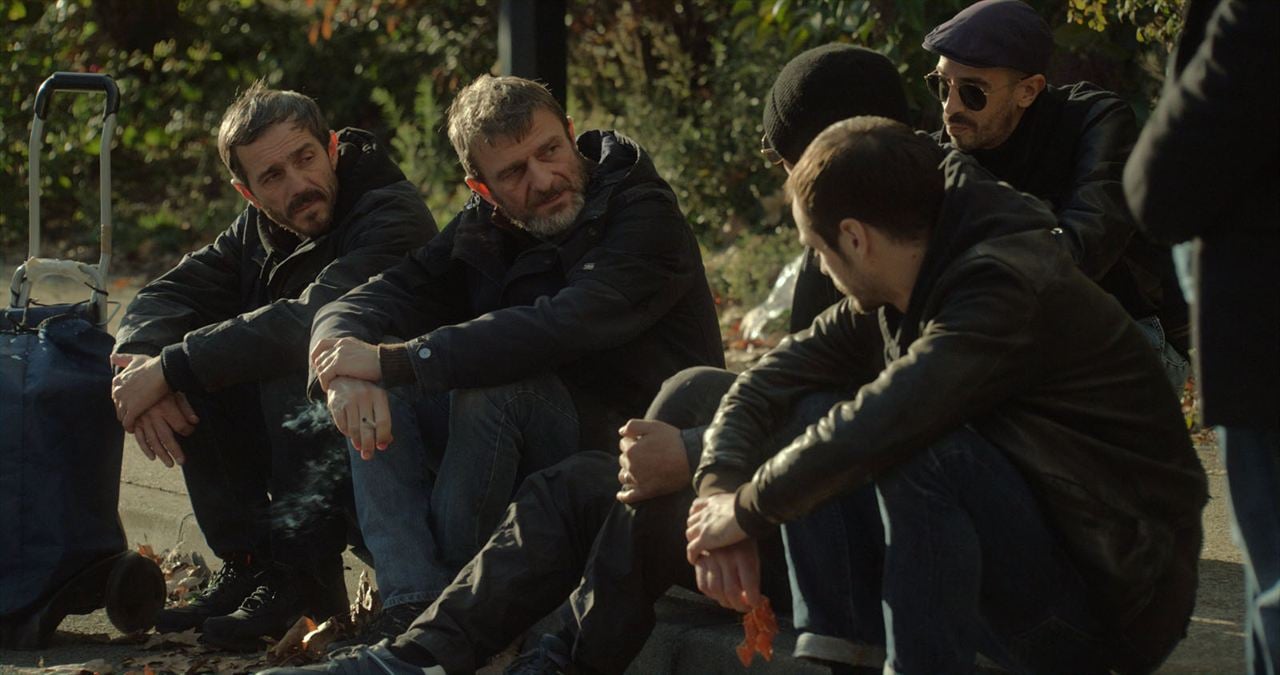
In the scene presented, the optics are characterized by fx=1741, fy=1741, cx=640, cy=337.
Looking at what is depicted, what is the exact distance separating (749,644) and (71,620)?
257 cm

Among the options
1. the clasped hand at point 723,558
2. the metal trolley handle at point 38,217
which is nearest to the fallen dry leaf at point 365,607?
the metal trolley handle at point 38,217

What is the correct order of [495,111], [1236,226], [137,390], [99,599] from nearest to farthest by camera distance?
[1236,226] < [495,111] < [137,390] < [99,599]

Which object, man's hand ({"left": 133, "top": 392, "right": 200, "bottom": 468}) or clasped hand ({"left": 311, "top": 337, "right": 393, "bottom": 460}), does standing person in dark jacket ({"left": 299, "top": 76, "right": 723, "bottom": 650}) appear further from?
man's hand ({"left": 133, "top": 392, "right": 200, "bottom": 468})

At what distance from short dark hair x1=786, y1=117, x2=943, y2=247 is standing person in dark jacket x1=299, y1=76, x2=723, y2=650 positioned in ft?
3.71

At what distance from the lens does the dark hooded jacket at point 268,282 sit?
189 inches

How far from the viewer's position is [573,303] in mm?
4305

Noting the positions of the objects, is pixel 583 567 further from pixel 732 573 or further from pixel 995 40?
pixel 995 40

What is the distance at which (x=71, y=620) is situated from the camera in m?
5.25

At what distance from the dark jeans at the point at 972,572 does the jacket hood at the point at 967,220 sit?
31 centimetres

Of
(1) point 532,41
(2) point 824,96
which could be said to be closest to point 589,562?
(2) point 824,96

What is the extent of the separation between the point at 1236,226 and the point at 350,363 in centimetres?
224

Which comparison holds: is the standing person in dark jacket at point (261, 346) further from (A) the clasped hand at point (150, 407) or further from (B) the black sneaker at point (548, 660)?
(B) the black sneaker at point (548, 660)

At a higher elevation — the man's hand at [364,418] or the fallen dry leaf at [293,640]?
the man's hand at [364,418]

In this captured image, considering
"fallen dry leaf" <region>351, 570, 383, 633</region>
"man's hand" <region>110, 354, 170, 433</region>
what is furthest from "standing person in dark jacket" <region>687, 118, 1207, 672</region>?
"man's hand" <region>110, 354, 170, 433</region>
